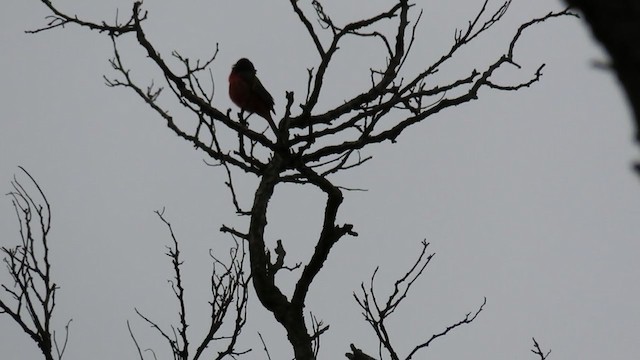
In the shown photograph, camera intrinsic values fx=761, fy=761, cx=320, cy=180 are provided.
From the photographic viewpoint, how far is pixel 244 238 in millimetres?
3803

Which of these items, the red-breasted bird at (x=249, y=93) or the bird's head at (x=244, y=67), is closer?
the red-breasted bird at (x=249, y=93)

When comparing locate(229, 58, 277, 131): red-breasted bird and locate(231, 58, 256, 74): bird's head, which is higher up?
locate(231, 58, 256, 74): bird's head

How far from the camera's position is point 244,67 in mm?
8531

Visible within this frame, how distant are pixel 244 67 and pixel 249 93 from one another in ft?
3.05

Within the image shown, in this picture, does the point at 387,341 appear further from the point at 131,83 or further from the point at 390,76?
the point at 131,83

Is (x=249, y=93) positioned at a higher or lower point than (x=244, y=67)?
lower

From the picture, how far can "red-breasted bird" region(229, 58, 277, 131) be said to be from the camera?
7.69 metres

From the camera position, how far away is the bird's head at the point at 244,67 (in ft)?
27.8

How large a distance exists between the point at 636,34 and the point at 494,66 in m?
3.54

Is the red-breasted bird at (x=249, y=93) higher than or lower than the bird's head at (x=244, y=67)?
lower

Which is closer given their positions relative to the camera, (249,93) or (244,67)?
(249,93)

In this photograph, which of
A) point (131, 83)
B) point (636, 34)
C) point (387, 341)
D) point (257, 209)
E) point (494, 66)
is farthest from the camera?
point (494, 66)

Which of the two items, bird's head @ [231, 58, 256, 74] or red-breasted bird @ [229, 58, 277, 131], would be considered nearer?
red-breasted bird @ [229, 58, 277, 131]

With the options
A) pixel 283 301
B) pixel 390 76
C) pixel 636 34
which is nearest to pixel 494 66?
pixel 390 76
